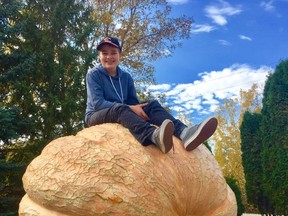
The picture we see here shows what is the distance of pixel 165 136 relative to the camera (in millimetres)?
3148

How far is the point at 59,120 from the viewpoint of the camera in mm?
13594

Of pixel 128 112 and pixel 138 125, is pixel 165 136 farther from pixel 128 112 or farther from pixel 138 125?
pixel 128 112

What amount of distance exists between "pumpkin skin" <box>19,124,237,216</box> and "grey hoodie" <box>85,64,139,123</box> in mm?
607

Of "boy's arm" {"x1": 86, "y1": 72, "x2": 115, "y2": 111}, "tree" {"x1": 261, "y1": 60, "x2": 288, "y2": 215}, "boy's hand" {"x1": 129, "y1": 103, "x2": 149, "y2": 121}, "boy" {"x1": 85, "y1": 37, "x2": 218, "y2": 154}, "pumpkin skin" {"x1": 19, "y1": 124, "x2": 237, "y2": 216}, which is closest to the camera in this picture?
"pumpkin skin" {"x1": 19, "y1": 124, "x2": 237, "y2": 216}

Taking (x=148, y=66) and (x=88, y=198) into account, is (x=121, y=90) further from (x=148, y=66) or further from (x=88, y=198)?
(x=148, y=66)

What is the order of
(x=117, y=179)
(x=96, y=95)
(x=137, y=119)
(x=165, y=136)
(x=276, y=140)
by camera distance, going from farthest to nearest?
(x=276, y=140)
(x=96, y=95)
(x=137, y=119)
(x=165, y=136)
(x=117, y=179)

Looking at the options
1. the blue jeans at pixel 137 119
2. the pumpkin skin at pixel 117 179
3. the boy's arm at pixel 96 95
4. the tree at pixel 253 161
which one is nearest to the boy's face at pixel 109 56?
the boy's arm at pixel 96 95

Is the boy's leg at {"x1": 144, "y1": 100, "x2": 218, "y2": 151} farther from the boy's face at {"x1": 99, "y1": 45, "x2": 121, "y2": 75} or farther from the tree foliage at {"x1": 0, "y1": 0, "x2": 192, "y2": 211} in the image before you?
the tree foliage at {"x1": 0, "y1": 0, "x2": 192, "y2": 211}

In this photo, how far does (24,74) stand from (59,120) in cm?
193

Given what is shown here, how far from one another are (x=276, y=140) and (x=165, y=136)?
9.75 meters

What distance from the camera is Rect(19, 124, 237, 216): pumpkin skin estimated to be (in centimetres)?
294

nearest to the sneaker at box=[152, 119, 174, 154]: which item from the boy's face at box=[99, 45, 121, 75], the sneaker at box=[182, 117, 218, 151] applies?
the sneaker at box=[182, 117, 218, 151]

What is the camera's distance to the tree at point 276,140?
1195 centimetres

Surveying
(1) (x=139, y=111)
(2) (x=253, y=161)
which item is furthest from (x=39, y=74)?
(1) (x=139, y=111)
